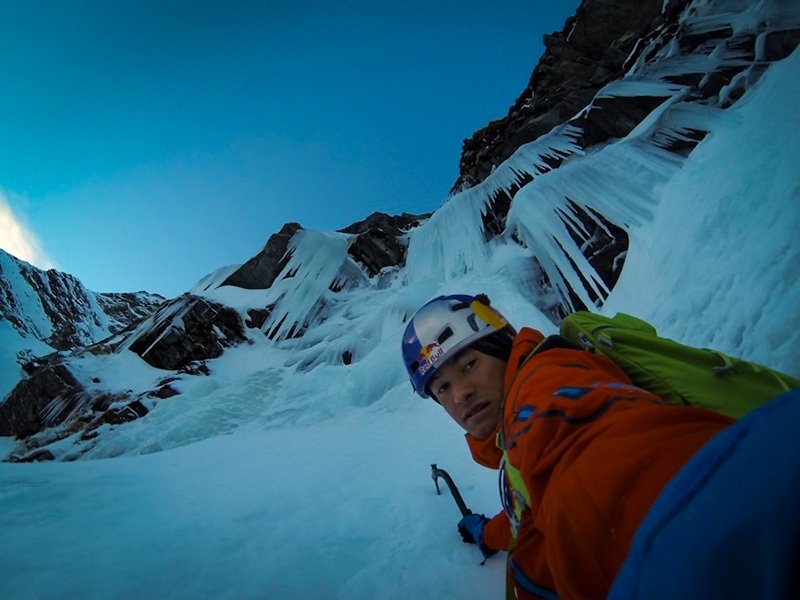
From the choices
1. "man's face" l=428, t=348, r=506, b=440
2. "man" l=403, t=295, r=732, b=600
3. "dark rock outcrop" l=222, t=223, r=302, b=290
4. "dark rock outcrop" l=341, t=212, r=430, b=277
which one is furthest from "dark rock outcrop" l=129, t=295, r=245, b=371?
"man" l=403, t=295, r=732, b=600

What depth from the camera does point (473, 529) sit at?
6.73ft

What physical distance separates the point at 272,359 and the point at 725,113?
10987 millimetres

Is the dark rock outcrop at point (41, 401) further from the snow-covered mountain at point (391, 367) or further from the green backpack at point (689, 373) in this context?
the green backpack at point (689, 373)

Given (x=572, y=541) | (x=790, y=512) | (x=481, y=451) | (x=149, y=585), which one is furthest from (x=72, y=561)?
(x=790, y=512)

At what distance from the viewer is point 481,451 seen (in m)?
1.84

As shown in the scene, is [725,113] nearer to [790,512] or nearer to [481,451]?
[481,451]

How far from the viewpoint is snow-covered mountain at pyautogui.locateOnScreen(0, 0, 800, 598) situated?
1.89m

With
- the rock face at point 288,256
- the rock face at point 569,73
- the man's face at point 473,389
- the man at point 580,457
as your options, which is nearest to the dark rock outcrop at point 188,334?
the rock face at point 288,256

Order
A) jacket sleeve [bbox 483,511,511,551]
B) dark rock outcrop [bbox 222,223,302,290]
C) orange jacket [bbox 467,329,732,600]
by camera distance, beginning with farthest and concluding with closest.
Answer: dark rock outcrop [bbox 222,223,302,290] → jacket sleeve [bbox 483,511,511,551] → orange jacket [bbox 467,329,732,600]

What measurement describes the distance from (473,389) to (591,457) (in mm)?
1024

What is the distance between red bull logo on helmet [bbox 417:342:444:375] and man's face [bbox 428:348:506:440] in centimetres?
6

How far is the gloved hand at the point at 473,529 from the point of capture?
6.47ft

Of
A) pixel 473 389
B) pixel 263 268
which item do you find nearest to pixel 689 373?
pixel 473 389

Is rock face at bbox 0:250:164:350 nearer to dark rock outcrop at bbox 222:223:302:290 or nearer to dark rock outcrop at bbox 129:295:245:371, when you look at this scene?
dark rock outcrop at bbox 222:223:302:290
